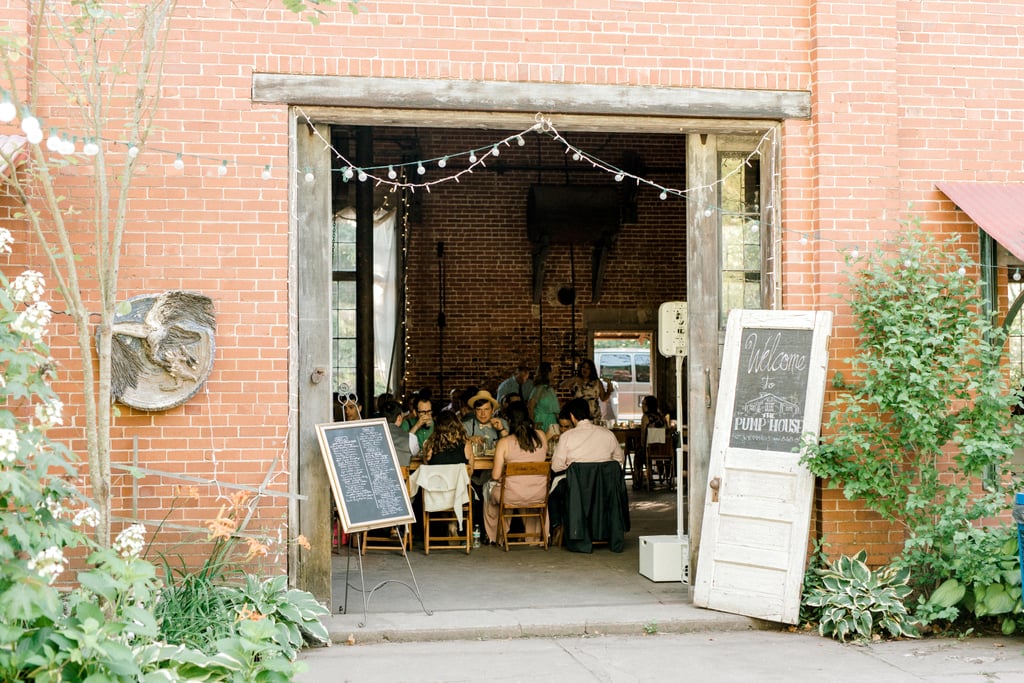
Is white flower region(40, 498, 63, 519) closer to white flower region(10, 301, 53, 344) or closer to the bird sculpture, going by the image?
white flower region(10, 301, 53, 344)

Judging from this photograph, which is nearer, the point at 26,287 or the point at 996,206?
the point at 26,287

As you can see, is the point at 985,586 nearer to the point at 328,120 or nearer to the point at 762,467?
the point at 762,467

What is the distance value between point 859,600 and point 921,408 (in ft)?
3.84

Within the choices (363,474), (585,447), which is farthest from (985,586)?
(363,474)

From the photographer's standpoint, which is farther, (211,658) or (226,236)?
(226,236)

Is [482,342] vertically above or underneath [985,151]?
underneath

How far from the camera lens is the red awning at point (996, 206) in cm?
560

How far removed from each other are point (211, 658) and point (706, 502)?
3.12 meters

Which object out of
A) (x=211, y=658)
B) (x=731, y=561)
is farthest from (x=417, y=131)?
(x=211, y=658)

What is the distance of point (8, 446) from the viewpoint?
Answer: 10.7 feet

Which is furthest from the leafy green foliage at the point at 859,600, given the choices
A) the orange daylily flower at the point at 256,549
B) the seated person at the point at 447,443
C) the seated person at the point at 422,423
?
the seated person at the point at 422,423

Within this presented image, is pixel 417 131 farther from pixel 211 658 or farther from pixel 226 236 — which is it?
pixel 211 658

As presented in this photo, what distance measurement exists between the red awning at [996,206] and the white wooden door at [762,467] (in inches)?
42.6

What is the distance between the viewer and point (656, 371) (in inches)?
598
